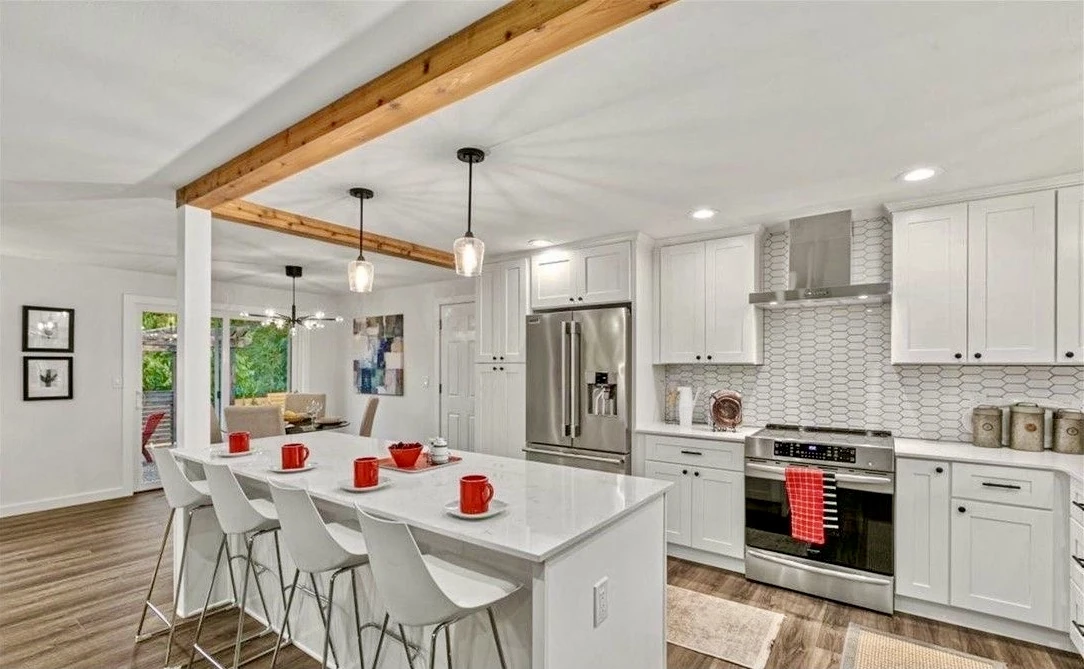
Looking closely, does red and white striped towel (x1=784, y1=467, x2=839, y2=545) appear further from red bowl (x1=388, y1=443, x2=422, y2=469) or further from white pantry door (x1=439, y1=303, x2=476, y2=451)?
white pantry door (x1=439, y1=303, x2=476, y2=451)

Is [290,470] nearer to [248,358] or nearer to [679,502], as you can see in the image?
[679,502]

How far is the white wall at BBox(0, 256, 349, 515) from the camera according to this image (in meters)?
4.75

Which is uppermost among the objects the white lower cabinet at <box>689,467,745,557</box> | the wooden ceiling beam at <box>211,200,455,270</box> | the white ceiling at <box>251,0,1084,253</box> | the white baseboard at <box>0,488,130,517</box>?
the white ceiling at <box>251,0,1084,253</box>

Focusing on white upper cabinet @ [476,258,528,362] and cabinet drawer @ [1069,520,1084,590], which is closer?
cabinet drawer @ [1069,520,1084,590]

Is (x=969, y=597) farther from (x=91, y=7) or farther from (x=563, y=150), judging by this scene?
(x=91, y=7)

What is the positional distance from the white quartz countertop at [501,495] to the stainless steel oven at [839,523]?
1516mm

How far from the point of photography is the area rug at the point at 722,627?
254 centimetres

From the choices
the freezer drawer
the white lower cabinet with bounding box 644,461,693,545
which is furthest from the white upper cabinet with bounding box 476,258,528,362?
the white lower cabinet with bounding box 644,461,693,545

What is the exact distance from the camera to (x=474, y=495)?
1.64 m

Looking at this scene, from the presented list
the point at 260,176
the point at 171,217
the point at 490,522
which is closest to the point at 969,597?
the point at 490,522

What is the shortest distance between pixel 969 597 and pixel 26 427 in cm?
723

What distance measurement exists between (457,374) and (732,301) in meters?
3.37

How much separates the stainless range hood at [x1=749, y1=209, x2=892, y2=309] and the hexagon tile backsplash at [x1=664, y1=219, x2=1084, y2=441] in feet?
0.72

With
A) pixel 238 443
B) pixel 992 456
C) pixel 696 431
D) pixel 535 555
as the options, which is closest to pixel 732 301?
pixel 696 431
